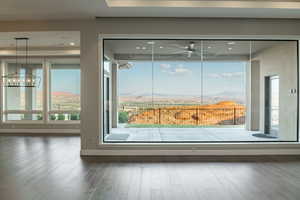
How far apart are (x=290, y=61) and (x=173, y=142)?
3622 mm

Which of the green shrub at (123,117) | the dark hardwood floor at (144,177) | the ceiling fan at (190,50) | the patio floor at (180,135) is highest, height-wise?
the ceiling fan at (190,50)

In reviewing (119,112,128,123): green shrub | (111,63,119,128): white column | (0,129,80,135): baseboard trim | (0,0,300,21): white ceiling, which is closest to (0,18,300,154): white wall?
(0,0,300,21): white ceiling

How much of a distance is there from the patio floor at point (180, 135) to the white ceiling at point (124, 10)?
2.78 metres

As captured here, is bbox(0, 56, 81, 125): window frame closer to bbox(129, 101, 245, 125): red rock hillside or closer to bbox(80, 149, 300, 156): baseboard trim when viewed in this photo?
bbox(80, 149, 300, 156): baseboard trim

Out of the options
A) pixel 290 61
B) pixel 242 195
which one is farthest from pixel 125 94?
pixel 290 61

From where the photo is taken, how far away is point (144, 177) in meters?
4.50

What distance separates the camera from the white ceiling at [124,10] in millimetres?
5152

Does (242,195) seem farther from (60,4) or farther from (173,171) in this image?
(60,4)

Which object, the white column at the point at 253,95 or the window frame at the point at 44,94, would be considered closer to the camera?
the white column at the point at 253,95

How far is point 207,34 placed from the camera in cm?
614

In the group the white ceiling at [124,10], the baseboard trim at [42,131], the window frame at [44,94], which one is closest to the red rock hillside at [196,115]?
the white ceiling at [124,10]

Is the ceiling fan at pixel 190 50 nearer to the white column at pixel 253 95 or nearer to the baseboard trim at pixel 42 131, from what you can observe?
the white column at pixel 253 95

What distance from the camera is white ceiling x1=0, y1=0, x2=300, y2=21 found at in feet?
16.9

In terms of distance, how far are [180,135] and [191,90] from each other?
117cm
